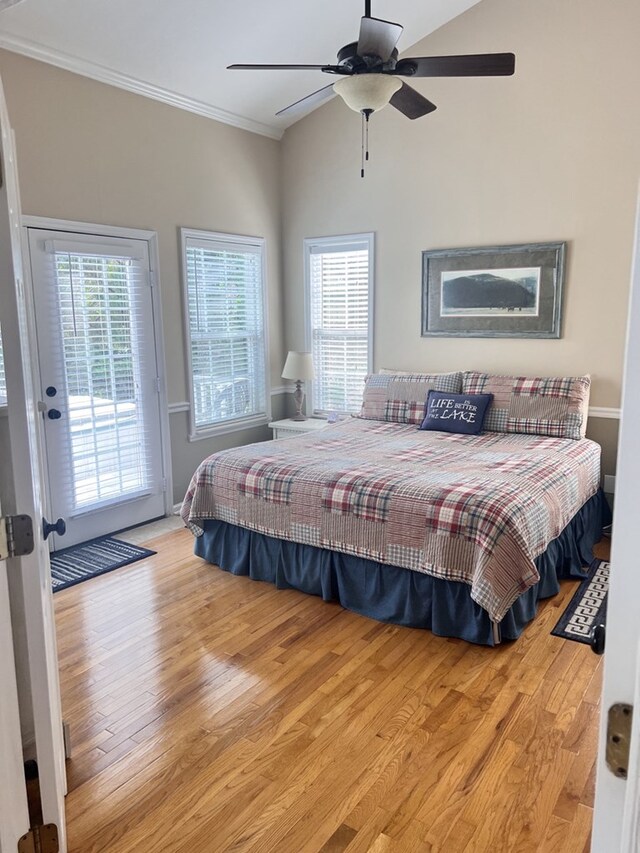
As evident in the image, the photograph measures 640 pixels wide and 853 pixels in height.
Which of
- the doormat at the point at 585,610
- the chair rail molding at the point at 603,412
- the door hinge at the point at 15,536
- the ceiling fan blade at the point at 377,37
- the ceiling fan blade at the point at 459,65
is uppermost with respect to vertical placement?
the ceiling fan blade at the point at 377,37

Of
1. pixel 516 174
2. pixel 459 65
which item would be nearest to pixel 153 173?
pixel 459 65

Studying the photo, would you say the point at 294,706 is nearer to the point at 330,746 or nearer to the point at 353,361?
the point at 330,746

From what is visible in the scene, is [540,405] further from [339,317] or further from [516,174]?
[339,317]

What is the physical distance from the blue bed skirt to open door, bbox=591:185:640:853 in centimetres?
221

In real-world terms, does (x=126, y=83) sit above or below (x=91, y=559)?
above

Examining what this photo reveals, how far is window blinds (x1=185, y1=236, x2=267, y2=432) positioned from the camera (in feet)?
16.1

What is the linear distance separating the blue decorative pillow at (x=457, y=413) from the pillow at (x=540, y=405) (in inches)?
3.9

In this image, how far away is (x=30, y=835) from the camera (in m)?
1.49

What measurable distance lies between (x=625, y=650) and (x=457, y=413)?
3.74 meters

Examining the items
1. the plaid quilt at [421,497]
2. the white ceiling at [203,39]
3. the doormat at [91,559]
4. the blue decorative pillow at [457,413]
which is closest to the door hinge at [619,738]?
the plaid quilt at [421,497]

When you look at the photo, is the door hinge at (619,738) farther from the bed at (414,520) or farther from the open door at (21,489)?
the bed at (414,520)

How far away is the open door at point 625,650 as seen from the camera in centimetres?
64

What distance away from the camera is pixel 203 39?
4.00 meters

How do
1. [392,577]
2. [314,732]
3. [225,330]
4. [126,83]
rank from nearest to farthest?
[314,732]
[392,577]
[126,83]
[225,330]
